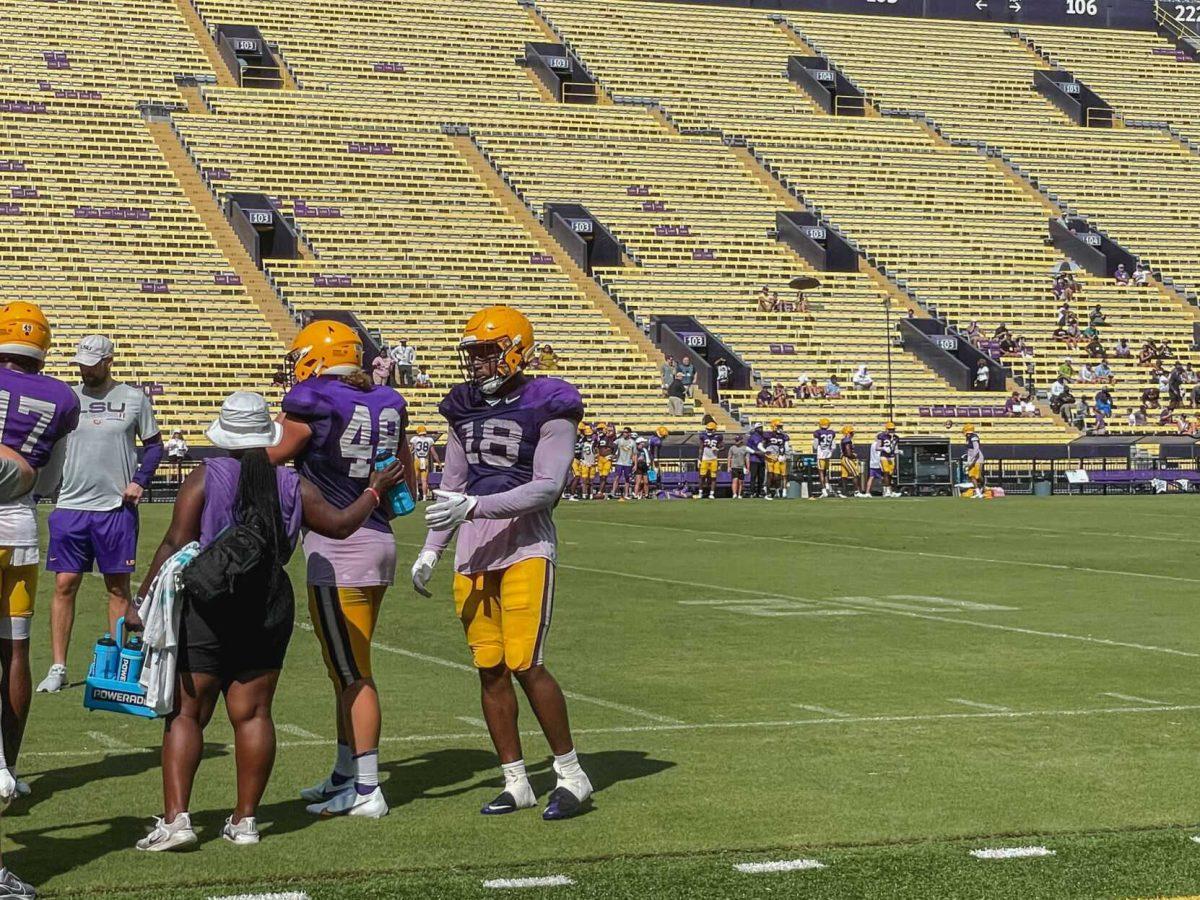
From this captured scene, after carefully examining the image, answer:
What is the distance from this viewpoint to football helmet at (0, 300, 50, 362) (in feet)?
27.7

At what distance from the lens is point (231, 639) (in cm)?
723

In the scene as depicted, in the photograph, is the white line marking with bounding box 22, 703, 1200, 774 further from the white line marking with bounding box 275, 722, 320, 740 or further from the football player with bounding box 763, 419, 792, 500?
the football player with bounding box 763, 419, 792, 500

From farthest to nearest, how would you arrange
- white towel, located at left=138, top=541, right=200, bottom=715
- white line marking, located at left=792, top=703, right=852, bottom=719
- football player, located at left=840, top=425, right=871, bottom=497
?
football player, located at left=840, top=425, right=871, bottom=497
white line marking, located at left=792, top=703, right=852, bottom=719
white towel, located at left=138, top=541, right=200, bottom=715

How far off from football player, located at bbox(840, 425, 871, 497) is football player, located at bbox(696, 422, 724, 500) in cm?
302

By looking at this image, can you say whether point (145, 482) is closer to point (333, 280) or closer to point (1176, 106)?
point (333, 280)

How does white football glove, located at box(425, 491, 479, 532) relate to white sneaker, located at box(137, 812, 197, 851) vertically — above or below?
above

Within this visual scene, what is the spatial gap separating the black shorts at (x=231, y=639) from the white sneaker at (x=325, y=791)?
85 cm

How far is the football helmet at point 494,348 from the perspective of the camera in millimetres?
7965

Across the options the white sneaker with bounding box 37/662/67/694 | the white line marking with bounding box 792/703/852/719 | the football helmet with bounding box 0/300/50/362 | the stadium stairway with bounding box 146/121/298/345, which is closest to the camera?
the football helmet with bounding box 0/300/50/362

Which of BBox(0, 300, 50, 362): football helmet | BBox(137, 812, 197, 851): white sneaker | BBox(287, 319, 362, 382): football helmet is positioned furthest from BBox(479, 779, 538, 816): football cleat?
BBox(0, 300, 50, 362): football helmet

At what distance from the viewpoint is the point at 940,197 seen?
56406 millimetres

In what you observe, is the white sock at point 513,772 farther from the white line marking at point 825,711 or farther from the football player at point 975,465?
the football player at point 975,465

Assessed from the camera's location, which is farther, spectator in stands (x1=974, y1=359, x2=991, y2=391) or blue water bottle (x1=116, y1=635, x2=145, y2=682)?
spectator in stands (x1=974, y1=359, x2=991, y2=391)

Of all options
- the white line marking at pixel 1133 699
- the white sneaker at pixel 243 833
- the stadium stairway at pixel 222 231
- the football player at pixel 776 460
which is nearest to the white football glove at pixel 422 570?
the white sneaker at pixel 243 833
